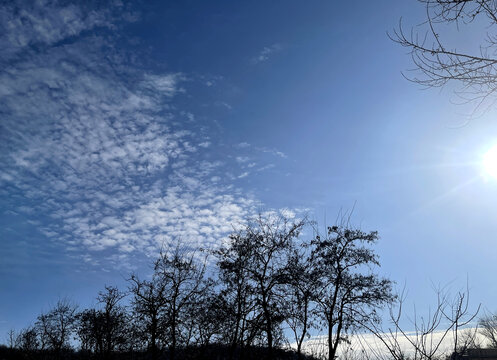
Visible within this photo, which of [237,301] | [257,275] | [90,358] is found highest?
[257,275]

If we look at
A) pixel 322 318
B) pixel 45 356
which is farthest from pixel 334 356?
pixel 45 356

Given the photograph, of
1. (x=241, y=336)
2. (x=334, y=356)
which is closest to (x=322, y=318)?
(x=334, y=356)

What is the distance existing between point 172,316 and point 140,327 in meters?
3.12

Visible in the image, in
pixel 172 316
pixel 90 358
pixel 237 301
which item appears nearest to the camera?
pixel 237 301

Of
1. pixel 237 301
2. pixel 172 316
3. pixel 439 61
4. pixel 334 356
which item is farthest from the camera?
pixel 172 316

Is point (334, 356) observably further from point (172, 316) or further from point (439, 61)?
point (439, 61)

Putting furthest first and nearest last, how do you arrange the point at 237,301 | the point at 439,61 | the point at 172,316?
1. the point at 172,316
2. the point at 237,301
3. the point at 439,61

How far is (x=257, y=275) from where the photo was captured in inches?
872

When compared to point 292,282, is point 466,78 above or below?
above

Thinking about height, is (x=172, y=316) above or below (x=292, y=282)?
below

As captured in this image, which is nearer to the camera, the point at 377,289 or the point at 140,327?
the point at 377,289

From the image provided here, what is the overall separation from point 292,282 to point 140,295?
37.7 ft

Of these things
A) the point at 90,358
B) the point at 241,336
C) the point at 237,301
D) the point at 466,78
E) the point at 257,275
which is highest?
A: the point at 466,78

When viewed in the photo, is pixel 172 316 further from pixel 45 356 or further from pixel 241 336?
pixel 45 356
